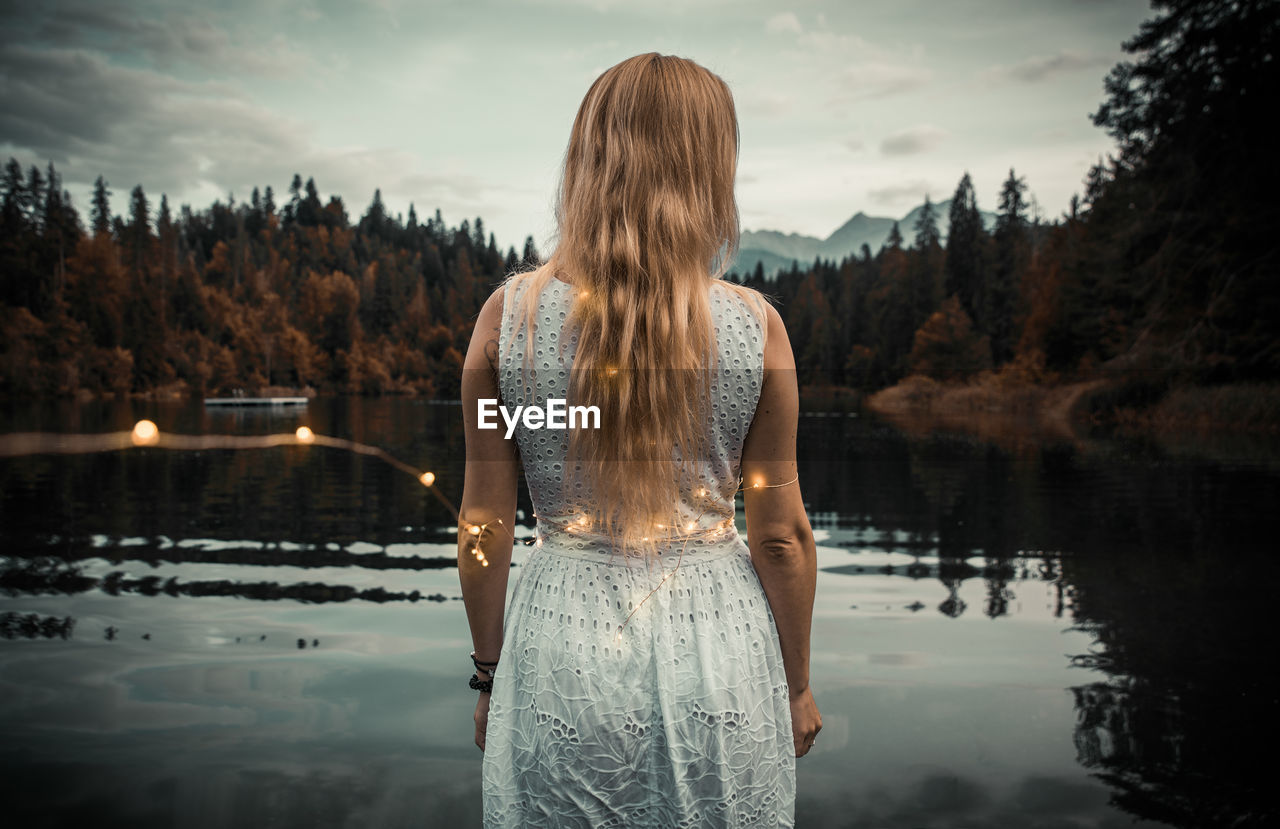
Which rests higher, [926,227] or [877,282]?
[926,227]

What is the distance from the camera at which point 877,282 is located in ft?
303

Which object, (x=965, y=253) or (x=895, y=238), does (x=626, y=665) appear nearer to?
(x=965, y=253)

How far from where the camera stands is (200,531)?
426 inches

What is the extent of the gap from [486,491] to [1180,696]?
4964 millimetres

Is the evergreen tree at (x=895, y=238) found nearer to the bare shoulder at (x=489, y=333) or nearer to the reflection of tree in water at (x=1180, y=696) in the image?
the reflection of tree in water at (x=1180, y=696)

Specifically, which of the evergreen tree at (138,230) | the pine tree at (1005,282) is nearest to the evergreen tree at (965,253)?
the pine tree at (1005,282)

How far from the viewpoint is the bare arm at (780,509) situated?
1484mm

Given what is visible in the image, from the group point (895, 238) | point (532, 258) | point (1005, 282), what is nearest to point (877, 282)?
point (895, 238)

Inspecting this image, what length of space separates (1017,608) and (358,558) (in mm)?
6990

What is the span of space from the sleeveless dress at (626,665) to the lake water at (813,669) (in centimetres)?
224

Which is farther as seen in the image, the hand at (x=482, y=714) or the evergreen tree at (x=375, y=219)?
the evergreen tree at (x=375, y=219)

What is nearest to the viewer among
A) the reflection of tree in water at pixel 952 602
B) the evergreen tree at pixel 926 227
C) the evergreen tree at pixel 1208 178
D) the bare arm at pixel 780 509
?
the bare arm at pixel 780 509

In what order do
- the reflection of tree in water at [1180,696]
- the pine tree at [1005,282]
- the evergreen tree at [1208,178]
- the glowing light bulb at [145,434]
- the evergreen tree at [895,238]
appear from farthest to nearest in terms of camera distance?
the evergreen tree at [895,238], the pine tree at [1005,282], the evergreen tree at [1208,178], the reflection of tree in water at [1180,696], the glowing light bulb at [145,434]

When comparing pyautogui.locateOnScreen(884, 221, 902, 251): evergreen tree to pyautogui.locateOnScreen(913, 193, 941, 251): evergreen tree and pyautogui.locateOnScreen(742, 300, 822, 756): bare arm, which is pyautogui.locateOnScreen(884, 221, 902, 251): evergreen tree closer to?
pyautogui.locateOnScreen(913, 193, 941, 251): evergreen tree
